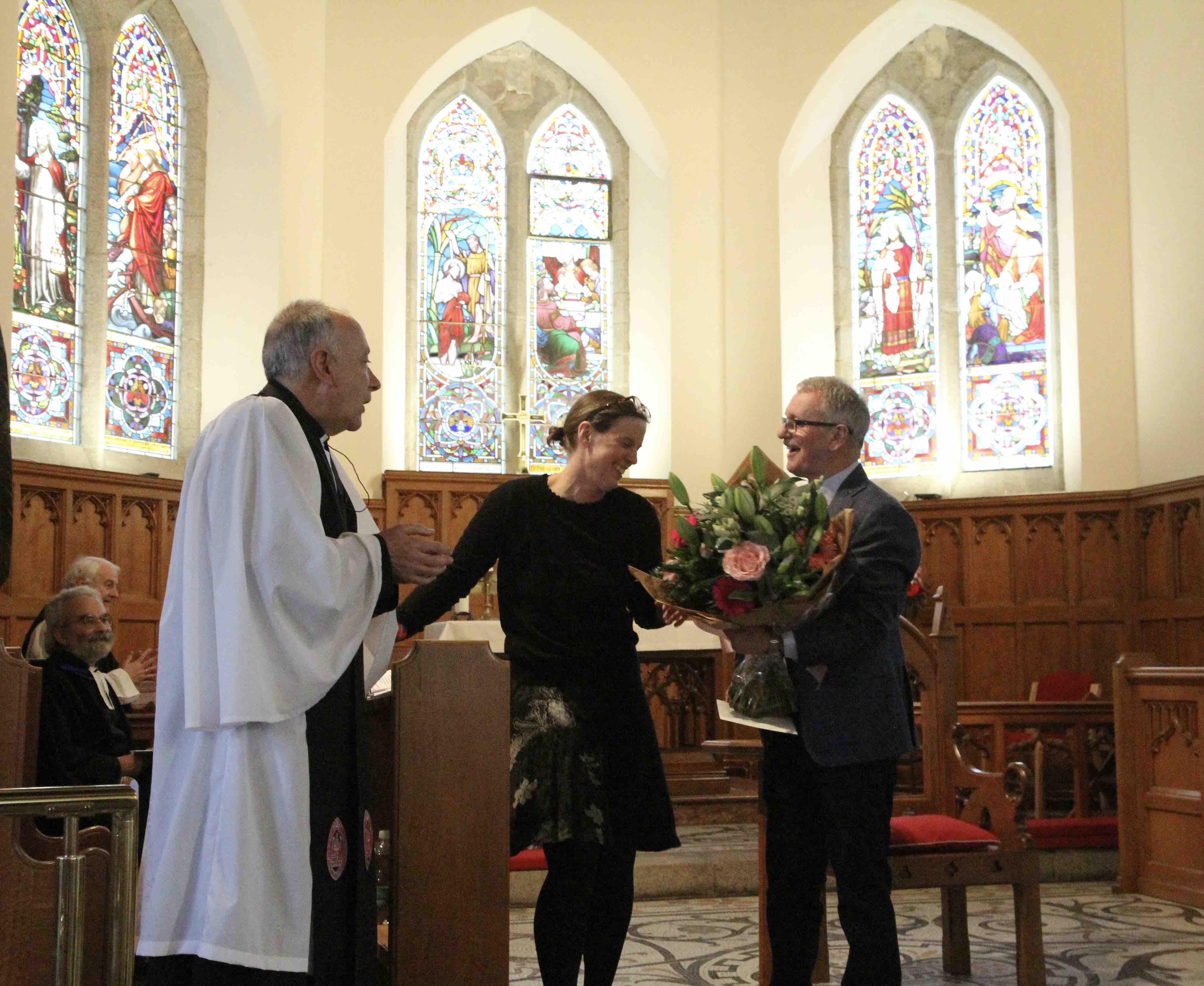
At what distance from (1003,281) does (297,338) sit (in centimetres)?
902

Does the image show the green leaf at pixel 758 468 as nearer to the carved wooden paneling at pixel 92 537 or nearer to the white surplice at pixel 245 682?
the white surplice at pixel 245 682

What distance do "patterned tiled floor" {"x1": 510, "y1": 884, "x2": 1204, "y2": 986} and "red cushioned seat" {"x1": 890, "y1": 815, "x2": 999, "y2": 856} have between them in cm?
56

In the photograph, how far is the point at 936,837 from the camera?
394 cm

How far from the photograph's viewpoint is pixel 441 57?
10586mm

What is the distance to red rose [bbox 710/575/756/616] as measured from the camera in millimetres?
3035

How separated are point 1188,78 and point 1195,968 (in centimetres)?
674

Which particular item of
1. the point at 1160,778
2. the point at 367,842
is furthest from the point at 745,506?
the point at 1160,778

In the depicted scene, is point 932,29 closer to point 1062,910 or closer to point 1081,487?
point 1081,487

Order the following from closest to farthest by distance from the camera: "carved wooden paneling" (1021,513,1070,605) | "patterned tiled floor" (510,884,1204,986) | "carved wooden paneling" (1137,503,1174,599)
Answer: "patterned tiled floor" (510,884,1204,986)
"carved wooden paneling" (1137,503,1174,599)
"carved wooden paneling" (1021,513,1070,605)

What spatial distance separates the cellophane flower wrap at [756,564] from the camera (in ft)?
9.85

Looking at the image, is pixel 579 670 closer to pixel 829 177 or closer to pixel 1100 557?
pixel 1100 557

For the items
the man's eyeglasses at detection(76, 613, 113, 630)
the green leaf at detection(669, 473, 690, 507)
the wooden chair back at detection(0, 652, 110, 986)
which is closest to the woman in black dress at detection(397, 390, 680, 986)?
the green leaf at detection(669, 473, 690, 507)

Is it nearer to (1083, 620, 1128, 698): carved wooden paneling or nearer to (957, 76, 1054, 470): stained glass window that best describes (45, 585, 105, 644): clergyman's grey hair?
(1083, 620, 1128, 698): carved wooden paneling

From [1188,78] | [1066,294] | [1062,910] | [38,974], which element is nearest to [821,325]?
[1066,294]
